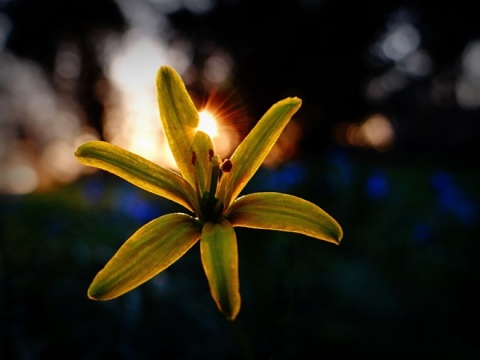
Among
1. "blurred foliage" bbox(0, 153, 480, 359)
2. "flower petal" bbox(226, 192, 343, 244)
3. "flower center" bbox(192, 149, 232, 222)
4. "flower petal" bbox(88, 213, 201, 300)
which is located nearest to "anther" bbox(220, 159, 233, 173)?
"flower center" bbox(192, 149, 232, 222)

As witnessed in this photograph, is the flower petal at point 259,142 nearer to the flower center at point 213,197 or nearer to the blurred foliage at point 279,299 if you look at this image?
the flower center at point 213,197

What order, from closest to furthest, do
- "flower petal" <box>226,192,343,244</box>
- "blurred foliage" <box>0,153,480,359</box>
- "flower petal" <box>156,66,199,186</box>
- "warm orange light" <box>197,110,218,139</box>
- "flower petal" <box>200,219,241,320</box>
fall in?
1. "flower petal" <box>200,219,241,320</box>
2. "flower petal" <box>226,192,343,244</box>
3. "flower petal" <box>156,66,199,186</box>
4. "warm orange light" <box>197,110,218,139</box>
5. "blurred foliage" <box>0,153,480,359</box>

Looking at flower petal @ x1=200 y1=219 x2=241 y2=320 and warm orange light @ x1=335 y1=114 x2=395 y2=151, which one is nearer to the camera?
flower petal @ x1=200 y1=219 x2=241 y2=320

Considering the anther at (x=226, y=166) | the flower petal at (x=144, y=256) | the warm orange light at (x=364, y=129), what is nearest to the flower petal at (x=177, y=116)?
the anther at (x=226, y=166)

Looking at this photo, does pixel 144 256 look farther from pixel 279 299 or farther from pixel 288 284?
pixel 288 284

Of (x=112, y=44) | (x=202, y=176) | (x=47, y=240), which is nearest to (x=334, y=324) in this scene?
(x=202, y=176)

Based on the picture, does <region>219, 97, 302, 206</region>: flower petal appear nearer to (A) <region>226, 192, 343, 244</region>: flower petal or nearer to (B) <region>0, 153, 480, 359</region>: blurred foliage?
(A) <region>226, 192, 343, 244</region>: flower petal

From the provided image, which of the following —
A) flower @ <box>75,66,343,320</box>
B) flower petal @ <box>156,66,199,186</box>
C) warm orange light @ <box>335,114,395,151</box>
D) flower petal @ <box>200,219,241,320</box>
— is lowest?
flower petal @ <box>200,219,241,320</box>
